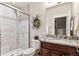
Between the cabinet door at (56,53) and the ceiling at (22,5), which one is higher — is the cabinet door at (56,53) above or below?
below

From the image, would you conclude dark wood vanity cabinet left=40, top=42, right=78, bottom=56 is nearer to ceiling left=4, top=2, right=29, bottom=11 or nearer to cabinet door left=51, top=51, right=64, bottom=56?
cabinet door left=51, top=51, right=64, bottom=56

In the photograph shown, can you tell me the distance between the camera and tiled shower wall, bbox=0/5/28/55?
1703mm

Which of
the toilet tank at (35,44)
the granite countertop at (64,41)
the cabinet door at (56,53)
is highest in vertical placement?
the granite countertop at (64,41)

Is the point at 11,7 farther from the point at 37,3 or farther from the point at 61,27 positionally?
the point at 61,27

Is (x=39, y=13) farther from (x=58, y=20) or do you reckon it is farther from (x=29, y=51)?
(x=29, y=51)

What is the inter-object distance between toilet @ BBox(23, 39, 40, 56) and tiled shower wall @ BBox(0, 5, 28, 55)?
0.07 metres

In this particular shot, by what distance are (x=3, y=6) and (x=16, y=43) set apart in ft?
1.81

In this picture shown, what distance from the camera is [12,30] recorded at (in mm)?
1751

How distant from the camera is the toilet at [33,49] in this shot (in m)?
1.75

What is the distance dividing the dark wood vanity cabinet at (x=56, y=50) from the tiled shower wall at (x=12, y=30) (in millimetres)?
266

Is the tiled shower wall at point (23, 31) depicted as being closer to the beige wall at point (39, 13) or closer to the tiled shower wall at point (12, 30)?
the tiled shower wall at point (12, 30)

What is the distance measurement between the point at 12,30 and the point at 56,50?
2.24 feet

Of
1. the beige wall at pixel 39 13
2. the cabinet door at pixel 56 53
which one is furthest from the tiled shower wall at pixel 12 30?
the cabinet door at pixel 56 53

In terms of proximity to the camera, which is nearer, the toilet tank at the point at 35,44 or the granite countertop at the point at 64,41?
the granite countertop at the point at 64,41
